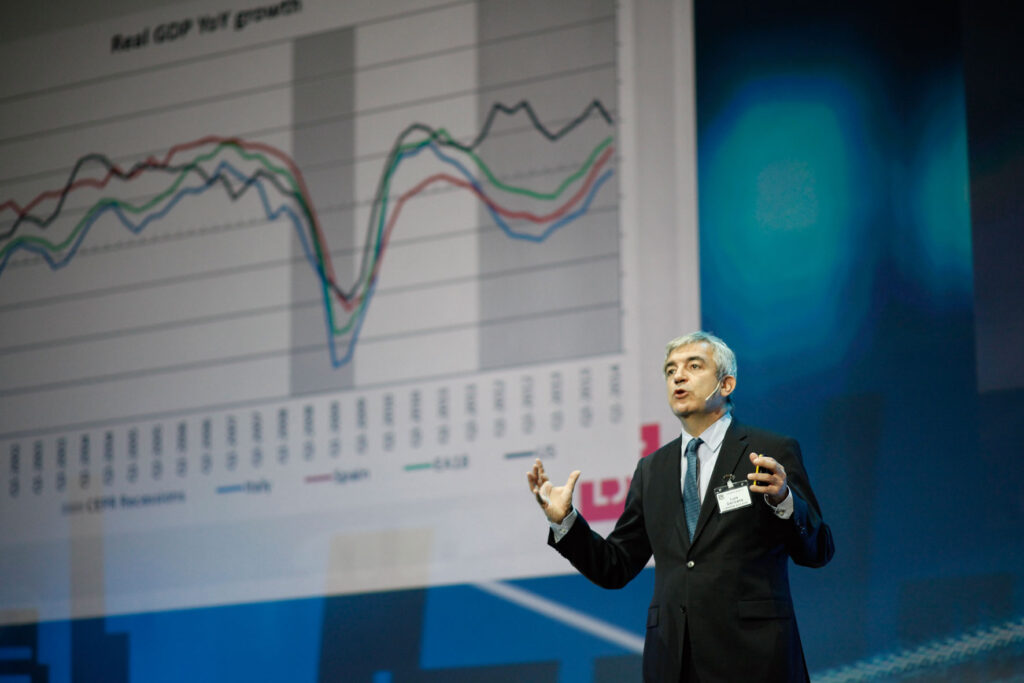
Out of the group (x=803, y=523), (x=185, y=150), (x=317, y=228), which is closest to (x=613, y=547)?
(x=803, y=523)

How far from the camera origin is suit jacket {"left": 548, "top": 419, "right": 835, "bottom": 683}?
7.27 ft

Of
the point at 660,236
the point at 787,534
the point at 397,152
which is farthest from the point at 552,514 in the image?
the point at 397,152

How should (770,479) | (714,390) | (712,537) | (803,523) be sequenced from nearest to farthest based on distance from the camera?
1. (770,479)
2. (803,523)
3. (712,537)
4. (714,390)

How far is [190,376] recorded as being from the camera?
403 centimetres

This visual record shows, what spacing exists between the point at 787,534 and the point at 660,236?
51.9 inches

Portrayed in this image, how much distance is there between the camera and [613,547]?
2.50 m

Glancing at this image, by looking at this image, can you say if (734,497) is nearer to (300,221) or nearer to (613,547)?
(613,547)

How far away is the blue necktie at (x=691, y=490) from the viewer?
7.73 feet

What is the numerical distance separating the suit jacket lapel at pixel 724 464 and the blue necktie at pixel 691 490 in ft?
0.05

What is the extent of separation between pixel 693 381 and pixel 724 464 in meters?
0.17

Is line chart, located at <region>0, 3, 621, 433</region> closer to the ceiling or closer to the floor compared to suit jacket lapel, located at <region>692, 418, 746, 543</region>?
closer to the ceiling

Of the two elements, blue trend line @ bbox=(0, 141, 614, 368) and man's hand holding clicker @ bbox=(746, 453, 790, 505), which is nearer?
man's hand holding clicker @ bbox=(746, 453, 790, 505)

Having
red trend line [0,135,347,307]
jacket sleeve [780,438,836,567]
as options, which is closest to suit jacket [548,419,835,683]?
A: jacket sleeve [780,438,836,567]

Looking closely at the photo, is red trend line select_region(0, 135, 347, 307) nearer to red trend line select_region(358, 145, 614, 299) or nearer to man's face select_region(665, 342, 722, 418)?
red trend line select_region(358, 145, 614, 299)
